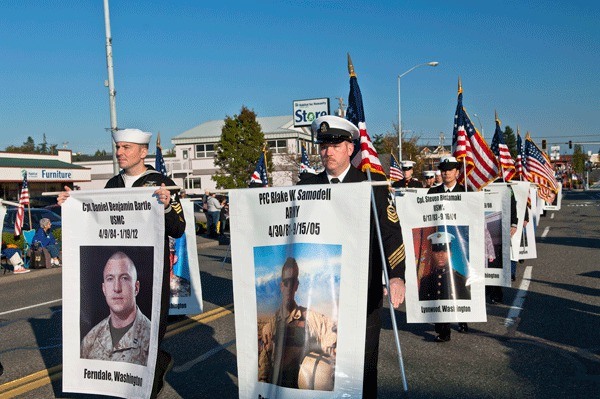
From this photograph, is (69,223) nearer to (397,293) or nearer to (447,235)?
(397,293)

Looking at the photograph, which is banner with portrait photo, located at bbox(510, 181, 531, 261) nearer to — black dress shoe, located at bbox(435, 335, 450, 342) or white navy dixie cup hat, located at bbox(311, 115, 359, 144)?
black dress shoe, located at bbox(435, 335, 450, 342)

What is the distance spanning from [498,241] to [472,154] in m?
2.14

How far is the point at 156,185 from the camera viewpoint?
5.52 metres

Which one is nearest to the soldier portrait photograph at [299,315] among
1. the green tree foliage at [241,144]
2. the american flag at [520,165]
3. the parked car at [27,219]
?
the american flag at [520,165]

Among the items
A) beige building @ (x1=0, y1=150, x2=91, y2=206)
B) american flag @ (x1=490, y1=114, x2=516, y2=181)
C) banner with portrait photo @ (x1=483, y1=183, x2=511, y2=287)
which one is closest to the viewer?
banner with portrait photo @ (x1=483, y1=183, x2=511, y2=287)

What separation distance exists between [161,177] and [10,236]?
14257 millimetres

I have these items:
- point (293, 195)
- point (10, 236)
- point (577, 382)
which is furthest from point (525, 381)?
point (10, 236)

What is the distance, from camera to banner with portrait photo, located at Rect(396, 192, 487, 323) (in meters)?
7.76

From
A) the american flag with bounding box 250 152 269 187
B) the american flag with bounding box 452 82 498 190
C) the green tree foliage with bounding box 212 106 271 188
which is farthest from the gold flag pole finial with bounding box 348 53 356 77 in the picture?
the green tree foliage with bounding box 212 106 271 188

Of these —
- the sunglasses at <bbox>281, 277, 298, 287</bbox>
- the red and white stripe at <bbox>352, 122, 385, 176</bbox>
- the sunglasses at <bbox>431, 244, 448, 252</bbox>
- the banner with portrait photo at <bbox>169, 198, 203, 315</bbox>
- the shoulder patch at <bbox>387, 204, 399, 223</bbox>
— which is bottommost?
the banner with portrait photo at <bbox>169, 198, 203, 315</bbox>

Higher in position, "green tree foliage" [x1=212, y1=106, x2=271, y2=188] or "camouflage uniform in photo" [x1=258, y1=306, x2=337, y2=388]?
"green tree foliage" [x1=212, y1=106, x2=271, y2=188]

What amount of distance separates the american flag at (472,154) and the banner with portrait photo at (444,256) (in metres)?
2.42

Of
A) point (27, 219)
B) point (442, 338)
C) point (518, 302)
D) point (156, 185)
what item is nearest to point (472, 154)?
point (518, 302)

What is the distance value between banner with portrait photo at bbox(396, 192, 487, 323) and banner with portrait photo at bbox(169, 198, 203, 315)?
8.69 feet
